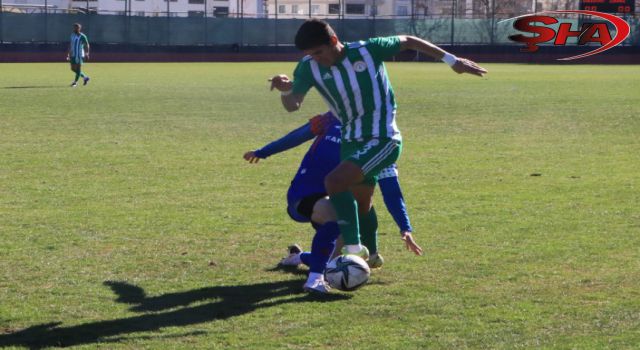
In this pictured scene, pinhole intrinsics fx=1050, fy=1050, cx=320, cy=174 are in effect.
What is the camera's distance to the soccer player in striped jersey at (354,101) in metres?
6.87

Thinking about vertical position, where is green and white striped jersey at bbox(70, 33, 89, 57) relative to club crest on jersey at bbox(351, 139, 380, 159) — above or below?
above

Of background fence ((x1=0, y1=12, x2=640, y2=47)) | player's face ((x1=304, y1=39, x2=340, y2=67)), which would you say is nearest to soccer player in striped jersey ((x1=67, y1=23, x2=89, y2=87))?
background fence ((x1=0, y1=12, x2=640, y2=47))

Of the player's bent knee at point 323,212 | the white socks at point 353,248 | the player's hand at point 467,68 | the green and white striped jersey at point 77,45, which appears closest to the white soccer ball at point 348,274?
the white socks at point 353,248

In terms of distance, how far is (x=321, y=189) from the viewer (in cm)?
742

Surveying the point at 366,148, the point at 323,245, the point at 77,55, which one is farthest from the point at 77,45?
the point at 366,148

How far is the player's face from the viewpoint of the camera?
22.2ft

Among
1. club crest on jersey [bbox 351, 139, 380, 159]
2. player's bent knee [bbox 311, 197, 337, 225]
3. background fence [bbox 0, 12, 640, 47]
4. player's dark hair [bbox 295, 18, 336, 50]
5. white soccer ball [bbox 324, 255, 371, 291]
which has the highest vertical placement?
background fence [bbox 0, 12, 640, 47]

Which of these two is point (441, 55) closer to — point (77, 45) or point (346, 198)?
point (346, 198)

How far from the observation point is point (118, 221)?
980 cm

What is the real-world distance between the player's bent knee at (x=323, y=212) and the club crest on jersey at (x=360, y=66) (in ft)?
3.16

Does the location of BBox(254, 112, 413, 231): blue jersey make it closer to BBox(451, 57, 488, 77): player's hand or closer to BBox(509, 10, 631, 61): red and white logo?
BBox(451, 57, 488, 77): player's hand

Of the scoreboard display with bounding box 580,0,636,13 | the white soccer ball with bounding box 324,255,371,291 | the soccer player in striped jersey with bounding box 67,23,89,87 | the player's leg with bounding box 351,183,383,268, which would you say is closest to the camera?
the white soccer ball with bounding box 324,255,371,291

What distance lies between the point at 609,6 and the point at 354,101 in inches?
1852

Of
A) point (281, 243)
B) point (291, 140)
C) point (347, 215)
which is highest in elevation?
point (291, 140)
